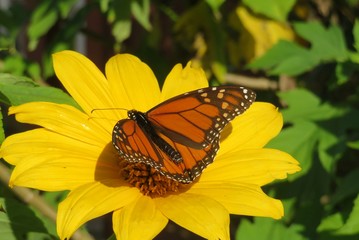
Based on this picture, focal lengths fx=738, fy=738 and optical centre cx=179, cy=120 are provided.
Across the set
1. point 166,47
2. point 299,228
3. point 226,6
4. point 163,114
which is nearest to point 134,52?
point 226,6

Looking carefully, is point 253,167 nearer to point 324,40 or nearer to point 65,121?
point 65,121

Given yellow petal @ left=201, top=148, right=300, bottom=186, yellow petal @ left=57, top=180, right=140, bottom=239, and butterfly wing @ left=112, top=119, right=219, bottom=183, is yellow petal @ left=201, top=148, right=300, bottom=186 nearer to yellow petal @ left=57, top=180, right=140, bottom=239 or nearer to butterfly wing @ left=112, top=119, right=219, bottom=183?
butterfly wing @ left=112, top=119, right=219, bottom=183

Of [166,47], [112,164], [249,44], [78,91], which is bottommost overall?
[166,47]

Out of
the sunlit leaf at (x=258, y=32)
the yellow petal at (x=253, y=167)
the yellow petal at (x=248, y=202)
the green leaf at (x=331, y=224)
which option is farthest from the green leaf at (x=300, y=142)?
the yellow petal at (x=248, y=202)

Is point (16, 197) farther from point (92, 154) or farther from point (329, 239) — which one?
point (329, 239)

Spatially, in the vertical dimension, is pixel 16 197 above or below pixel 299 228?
above
